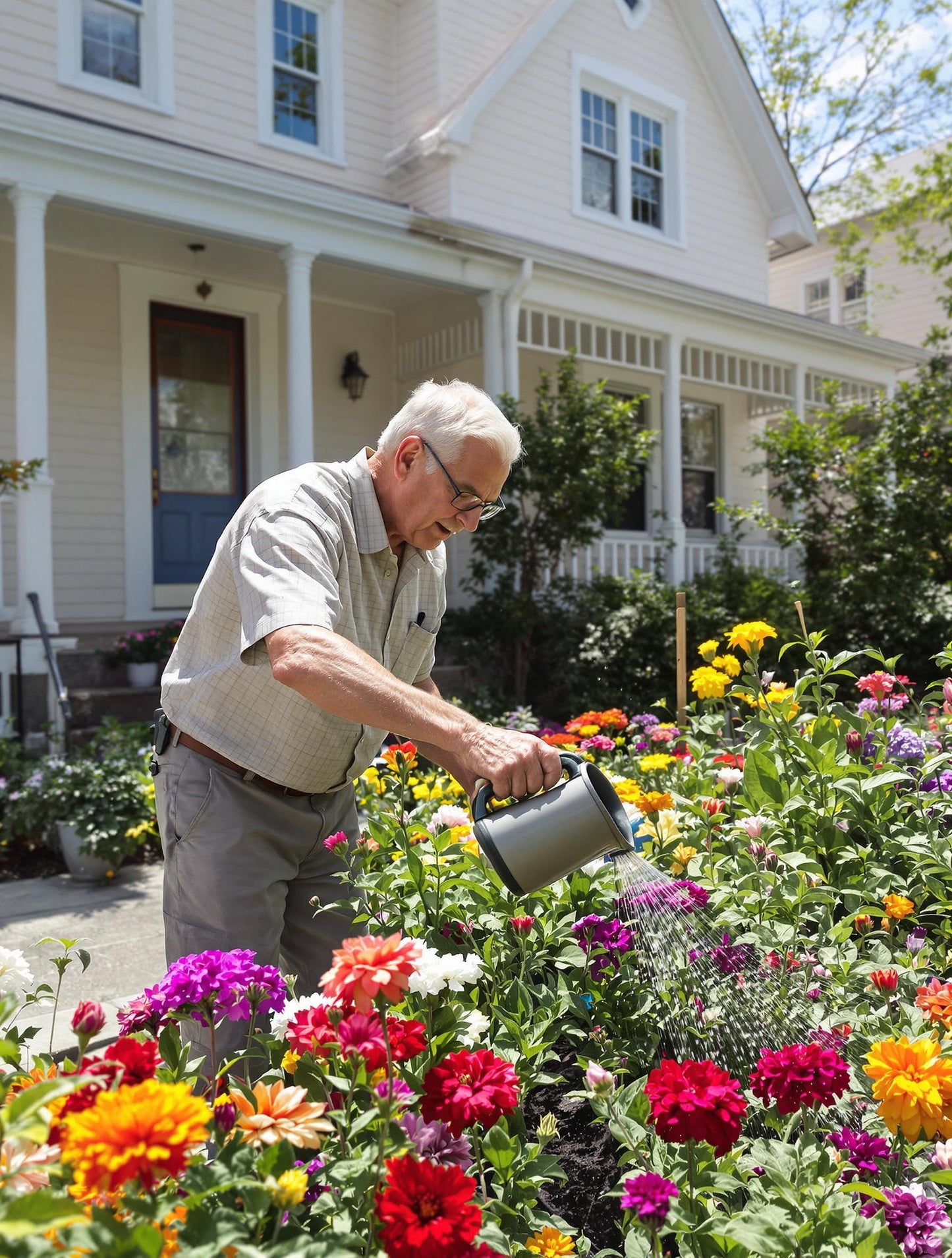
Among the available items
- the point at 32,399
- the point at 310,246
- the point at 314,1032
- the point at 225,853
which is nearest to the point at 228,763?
the point at 225,853

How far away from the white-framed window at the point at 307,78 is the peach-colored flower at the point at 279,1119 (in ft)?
31.2

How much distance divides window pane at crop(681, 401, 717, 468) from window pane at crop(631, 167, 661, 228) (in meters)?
2.22

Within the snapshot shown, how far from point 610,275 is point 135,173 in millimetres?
4667

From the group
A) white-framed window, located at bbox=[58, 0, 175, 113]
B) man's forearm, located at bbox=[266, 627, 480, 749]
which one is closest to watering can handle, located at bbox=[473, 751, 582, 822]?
man's forearm, located at bbox=[266, 627, 480, 749]

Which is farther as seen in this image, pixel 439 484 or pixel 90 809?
pixel 90 809

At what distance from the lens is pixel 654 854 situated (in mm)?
2248

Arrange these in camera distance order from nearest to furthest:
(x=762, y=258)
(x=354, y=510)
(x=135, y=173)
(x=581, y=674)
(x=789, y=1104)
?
(x=789, y=1104), (x=354, y=510), (x=135, y=173), (x=581, y=674), (x=762, y=258)

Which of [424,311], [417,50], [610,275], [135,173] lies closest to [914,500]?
[610,275]

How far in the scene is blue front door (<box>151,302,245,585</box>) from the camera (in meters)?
8.81

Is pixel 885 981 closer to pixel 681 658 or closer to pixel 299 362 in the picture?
pixel 681 658

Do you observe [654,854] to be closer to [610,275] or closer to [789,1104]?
[789,1104]

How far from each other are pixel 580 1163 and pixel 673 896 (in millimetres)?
513

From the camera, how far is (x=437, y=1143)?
3.84 feet

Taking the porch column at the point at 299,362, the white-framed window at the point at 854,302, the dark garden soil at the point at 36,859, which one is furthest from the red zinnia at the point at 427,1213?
the white-framed window at the point at 854,302
